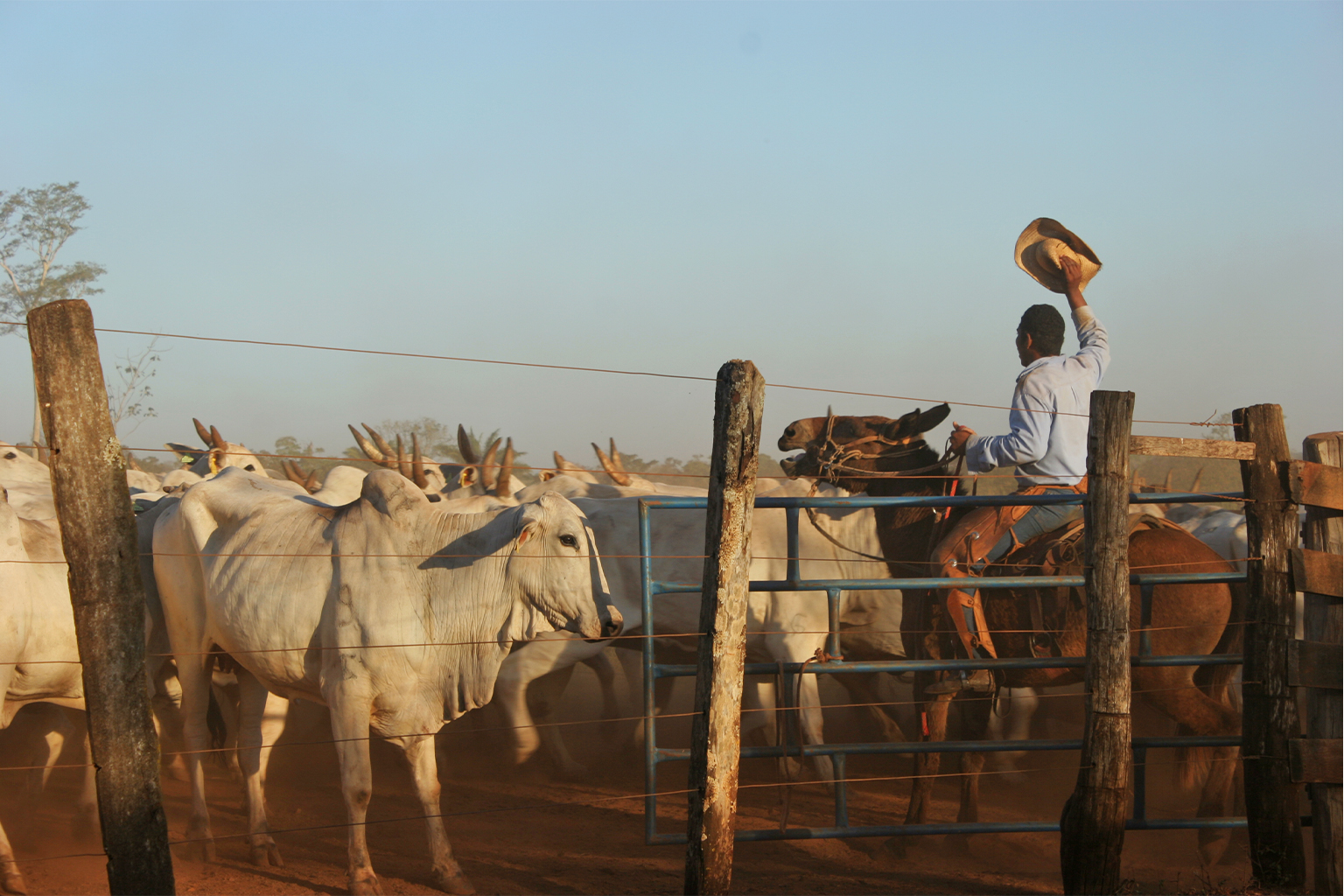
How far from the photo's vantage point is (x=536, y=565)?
217 inches

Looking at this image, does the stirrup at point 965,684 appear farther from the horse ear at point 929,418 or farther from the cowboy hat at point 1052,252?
the cowboy hat at point 1052,252

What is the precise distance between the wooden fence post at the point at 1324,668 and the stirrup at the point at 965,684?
1.44 metres

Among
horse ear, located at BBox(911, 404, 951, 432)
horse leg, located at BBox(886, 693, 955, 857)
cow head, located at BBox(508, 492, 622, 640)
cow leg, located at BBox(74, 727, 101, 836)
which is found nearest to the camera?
cow head, located at BBox(508, 492, 622, 640)

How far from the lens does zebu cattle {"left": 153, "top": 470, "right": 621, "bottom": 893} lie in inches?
206

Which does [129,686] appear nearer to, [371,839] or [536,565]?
[536,565]

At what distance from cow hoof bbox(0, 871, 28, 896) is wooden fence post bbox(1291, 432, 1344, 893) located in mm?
5873

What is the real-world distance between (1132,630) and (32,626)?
578 cm

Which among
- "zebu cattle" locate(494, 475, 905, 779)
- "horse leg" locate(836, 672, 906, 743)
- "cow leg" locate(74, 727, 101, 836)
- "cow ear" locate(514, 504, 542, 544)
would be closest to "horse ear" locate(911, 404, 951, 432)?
"zebu cattle" locate(494, 475, 905, 779)

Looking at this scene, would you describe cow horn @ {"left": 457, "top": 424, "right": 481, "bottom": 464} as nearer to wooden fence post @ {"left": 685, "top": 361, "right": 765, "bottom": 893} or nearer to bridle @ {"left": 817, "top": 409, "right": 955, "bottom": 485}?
bridle @ {"left": 817, "top": 409, "right": 955, "bottom": 485}

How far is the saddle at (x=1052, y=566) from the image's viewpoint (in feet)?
19.1

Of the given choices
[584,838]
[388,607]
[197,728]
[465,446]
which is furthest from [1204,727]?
[465,446]

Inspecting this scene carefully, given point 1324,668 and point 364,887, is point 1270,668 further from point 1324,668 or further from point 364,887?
point 364,887

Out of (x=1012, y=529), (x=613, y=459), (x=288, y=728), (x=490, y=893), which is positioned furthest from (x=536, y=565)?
(x=613, y=459)

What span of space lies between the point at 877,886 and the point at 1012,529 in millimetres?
2095
